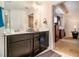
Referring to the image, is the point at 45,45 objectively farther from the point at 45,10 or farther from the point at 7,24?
the point at 7,24

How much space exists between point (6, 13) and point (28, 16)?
0.39 metres

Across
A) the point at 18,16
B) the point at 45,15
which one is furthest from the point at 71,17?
the point at 18,16

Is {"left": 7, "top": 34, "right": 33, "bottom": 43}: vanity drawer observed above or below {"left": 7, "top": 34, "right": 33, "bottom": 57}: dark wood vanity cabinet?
above

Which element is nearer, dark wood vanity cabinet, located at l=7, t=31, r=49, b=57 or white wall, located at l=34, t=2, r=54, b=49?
dark wood vanity cabinet, located at l=7, t=31, r=49, b=57

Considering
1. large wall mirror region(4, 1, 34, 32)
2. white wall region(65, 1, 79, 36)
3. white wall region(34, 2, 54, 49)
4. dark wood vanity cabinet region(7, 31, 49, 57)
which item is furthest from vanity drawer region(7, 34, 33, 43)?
white wall region(65, 1, 79, 36)

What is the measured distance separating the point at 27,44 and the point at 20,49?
173 millimetres

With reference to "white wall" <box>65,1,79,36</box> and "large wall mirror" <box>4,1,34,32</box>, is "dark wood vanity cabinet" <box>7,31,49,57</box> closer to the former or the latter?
"large wall mirror" <box>4,1,34,32</box>

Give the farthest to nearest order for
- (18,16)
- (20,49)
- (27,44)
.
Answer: (27,44)
(20,49)
(18,16)

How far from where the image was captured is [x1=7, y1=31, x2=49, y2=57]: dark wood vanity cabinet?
2052 mm

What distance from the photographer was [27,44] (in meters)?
2.31

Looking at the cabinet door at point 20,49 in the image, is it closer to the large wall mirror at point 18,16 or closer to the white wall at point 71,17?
the large wall mirror at point 18,16

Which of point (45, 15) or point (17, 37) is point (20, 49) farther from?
point (45, 15)

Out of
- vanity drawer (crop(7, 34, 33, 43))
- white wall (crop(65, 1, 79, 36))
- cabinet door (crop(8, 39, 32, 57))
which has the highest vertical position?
white wall (crop(65, 1, 79, 36))

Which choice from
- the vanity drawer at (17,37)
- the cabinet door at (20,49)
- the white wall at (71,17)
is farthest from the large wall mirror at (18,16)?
the white wall at (71,17)
